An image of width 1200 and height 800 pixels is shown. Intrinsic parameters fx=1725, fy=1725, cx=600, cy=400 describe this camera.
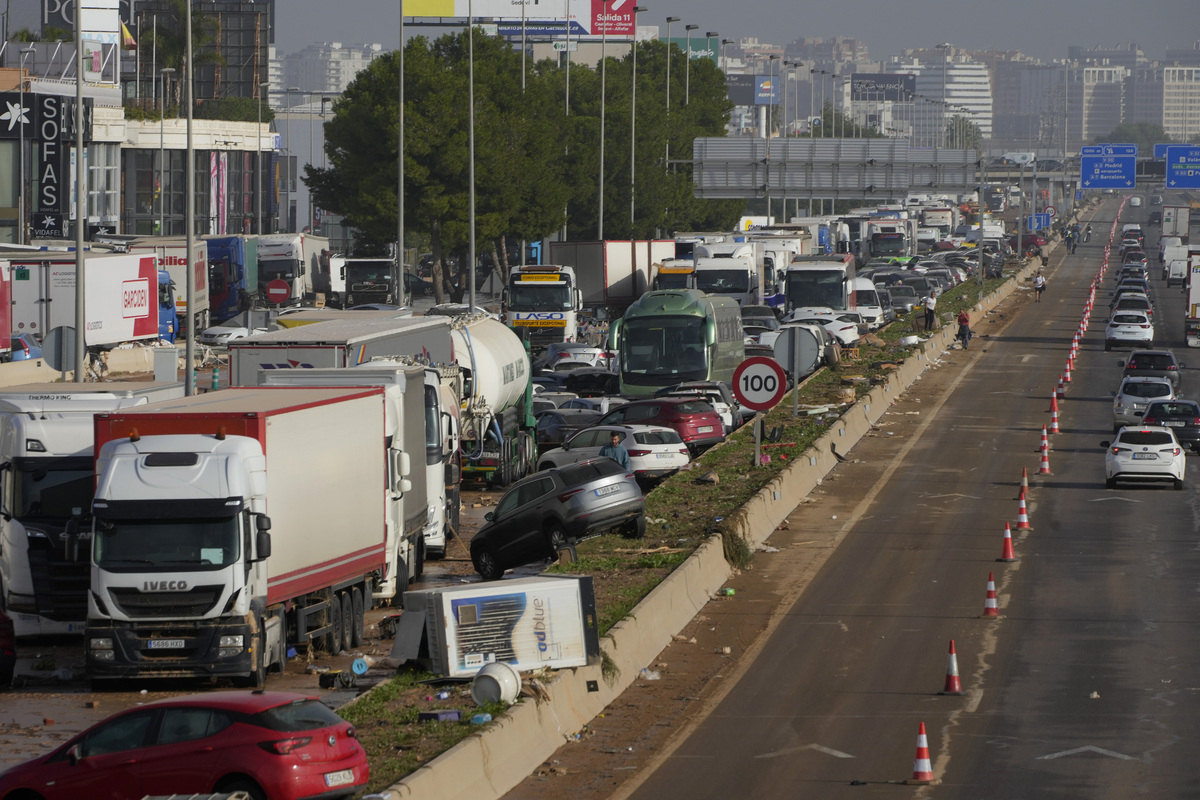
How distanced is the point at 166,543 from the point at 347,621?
10.5ft

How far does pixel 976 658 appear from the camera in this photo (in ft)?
60.3

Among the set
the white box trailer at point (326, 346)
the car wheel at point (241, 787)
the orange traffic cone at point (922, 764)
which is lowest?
the orange traffic cone at point (922, 764)

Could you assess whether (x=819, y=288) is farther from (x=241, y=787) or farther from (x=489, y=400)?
(x=241, y=787)

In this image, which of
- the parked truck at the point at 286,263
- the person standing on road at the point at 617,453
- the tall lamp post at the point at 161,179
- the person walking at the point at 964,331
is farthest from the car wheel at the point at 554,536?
the tall lamp post at the point at 161,179

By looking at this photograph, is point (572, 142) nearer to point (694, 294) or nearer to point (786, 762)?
point (694, 294)

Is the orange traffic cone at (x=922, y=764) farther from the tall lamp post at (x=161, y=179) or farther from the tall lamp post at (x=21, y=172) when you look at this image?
the tall lamp post at (x=161, y=179)

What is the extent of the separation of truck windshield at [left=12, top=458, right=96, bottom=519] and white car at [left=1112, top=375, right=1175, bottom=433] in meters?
28.5

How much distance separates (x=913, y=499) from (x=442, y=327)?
9218mm

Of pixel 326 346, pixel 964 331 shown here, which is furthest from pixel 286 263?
pixel 326 346

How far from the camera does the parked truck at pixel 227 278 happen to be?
243ft

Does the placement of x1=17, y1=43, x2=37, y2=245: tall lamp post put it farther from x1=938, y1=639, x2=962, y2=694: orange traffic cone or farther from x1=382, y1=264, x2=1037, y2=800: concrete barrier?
x1=938, y1=639, x2=962, y2=694: orange traffic cone

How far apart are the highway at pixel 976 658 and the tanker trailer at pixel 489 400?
703 cm

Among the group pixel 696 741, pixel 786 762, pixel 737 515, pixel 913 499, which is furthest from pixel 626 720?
pixel 913 499

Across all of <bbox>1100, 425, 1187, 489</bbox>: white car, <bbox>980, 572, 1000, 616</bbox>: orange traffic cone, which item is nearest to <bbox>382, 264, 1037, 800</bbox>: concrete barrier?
<bbox>980, 572, 1000, 616</bbox>: orange traffic cone
